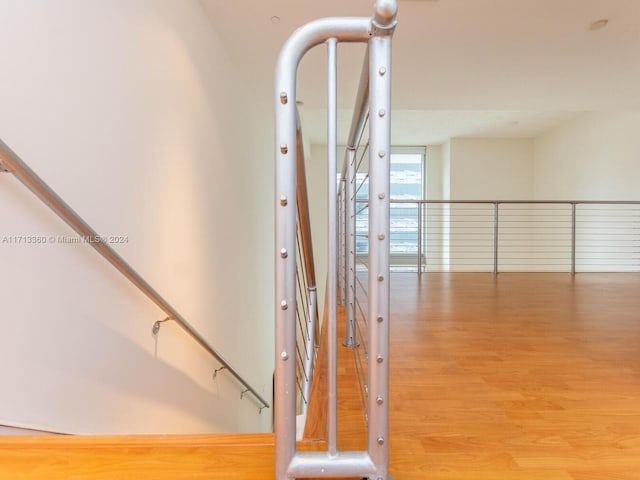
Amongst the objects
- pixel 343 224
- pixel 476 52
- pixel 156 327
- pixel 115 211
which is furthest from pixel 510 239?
pixel 115 211

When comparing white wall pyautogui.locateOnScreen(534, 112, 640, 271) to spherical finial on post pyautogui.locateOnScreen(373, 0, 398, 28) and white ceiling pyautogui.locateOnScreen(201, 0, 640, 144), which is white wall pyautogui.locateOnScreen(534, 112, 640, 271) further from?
spherical finial on post pyautogui.locateOnScreen(373, 0, 398, 28)

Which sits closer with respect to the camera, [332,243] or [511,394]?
[332,243]

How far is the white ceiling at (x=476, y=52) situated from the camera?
6.62 ft

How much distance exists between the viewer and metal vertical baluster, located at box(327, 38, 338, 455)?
1.78ft

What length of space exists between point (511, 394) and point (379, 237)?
0.81 meters

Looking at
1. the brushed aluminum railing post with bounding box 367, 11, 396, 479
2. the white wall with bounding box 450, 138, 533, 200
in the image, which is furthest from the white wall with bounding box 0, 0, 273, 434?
the white wall with bounding box 450, 138, 533, 200

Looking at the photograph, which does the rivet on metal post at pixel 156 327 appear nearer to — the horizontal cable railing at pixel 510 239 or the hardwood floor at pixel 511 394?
the hardwood floor at pixel 511 394

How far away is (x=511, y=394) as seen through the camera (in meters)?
1.02

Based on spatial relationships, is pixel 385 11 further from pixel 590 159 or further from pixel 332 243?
pixel 590 159

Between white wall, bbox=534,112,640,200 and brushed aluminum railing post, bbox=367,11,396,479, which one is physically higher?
white wall, bbox=534,112,640,200

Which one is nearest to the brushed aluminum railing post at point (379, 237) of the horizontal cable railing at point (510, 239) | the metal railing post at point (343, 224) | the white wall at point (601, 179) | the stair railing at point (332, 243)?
the stair railing at point (332, 243)

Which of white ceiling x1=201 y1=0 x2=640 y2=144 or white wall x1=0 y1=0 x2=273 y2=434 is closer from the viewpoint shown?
white wall x1=0 y1=0 x2=273 y2=434

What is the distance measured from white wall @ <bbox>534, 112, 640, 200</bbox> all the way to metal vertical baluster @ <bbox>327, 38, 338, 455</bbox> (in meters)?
4.87

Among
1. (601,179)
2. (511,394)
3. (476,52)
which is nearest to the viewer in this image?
(511,394)
